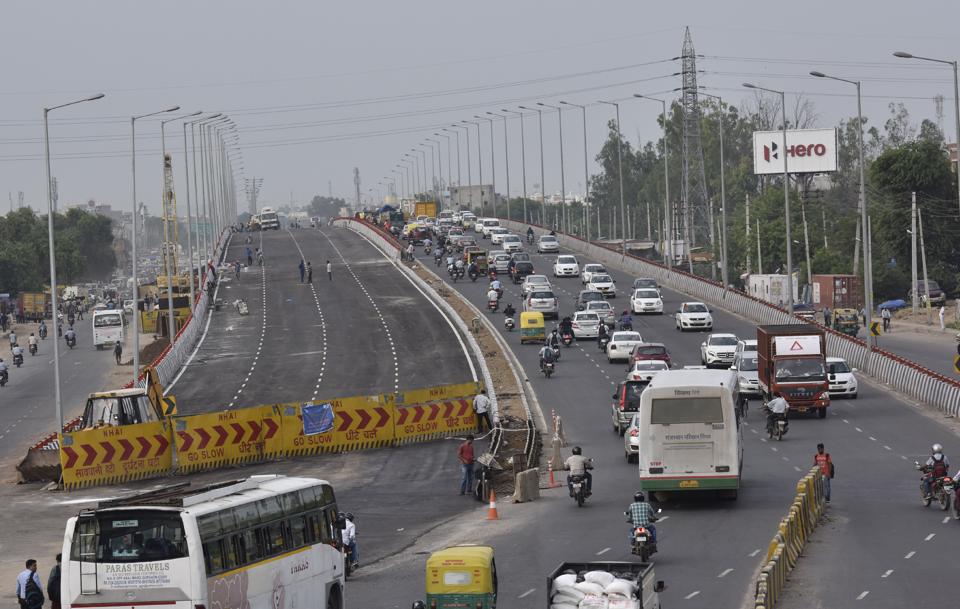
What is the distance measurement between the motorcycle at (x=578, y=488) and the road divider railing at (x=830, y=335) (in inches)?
666

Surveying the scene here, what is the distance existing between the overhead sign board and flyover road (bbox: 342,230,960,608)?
86.9 metres

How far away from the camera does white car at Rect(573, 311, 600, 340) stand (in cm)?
6606

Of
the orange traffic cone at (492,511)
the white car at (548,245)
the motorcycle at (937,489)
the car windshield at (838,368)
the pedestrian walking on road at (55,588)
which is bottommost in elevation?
the orange traffic cone at (492,511)

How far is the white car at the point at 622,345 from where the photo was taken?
57.7 m

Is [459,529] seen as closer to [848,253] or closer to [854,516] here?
[854,516]

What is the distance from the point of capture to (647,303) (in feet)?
245

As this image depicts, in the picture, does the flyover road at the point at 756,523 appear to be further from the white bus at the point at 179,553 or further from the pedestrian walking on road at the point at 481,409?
the white bus at the point at 179,553

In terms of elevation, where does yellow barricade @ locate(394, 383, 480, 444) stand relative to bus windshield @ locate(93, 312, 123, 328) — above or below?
below

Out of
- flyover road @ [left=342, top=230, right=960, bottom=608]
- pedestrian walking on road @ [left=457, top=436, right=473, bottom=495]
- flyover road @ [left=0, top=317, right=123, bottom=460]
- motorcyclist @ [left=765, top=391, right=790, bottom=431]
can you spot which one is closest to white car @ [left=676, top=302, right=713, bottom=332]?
flyover road @ [left=342, top=230, right=960, bottom=608]

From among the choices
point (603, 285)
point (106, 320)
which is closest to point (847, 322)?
point (603, 285)

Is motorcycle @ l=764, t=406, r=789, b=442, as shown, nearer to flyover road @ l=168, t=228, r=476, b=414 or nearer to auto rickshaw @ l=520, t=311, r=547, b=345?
flyover road @ l=168, t=228, r=476, b=414

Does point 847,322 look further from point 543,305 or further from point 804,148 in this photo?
point 804,148

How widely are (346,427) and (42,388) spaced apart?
34562mm

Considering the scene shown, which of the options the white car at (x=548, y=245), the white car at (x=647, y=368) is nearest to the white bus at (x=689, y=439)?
the white car at (x=647, y=368)
